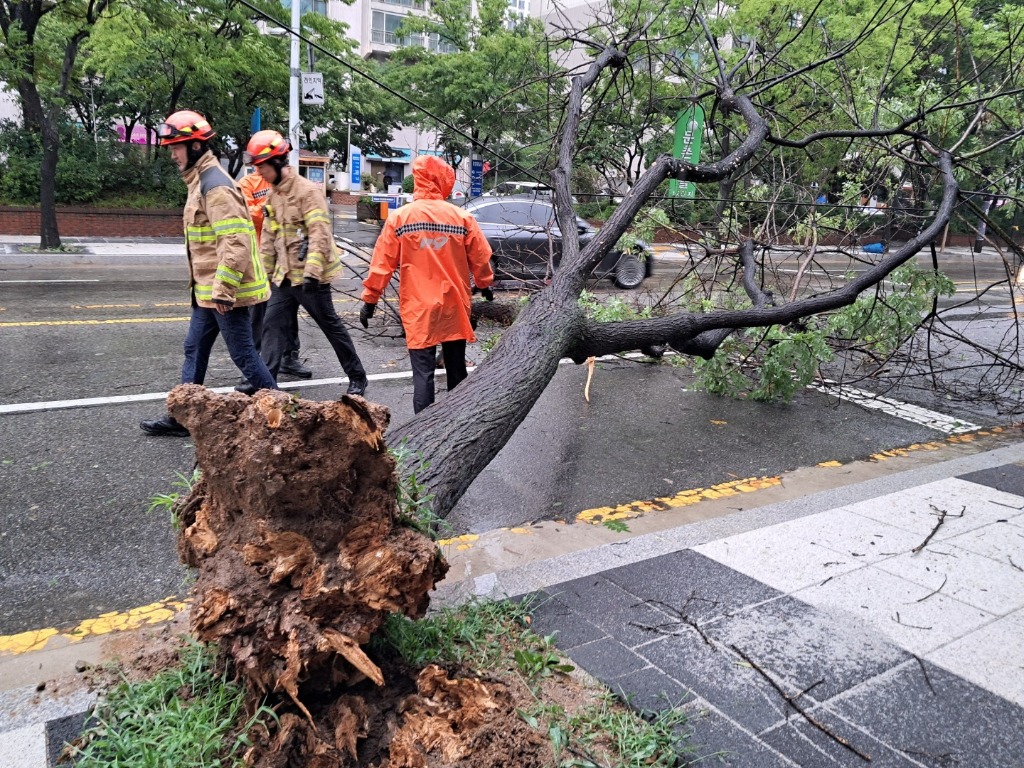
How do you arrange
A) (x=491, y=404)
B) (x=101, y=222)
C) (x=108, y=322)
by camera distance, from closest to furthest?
(x=491, y=404) < (x=108, y=322) < (x=101, y=222)

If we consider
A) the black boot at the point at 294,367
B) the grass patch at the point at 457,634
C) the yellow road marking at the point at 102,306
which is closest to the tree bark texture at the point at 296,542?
the grass patch at the point at 457,634

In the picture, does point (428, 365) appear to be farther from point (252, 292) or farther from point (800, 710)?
point (800, 710)

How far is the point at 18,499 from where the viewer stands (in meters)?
4.07

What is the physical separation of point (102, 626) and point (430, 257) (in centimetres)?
265

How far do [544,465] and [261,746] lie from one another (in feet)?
10.4

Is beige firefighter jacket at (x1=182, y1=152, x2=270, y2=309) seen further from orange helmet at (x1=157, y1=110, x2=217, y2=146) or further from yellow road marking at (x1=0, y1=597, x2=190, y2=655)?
yellow road marking at (x1=0, y1=597, x2=190, y2=655)

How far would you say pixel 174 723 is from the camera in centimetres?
215

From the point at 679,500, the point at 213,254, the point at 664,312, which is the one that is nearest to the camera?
the point at 679,500

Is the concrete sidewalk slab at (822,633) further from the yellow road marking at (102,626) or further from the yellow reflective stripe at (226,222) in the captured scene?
the yellow reflective stripe at (226,222)

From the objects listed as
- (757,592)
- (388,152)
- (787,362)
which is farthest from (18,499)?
(388,152)

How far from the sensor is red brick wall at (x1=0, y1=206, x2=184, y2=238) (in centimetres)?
1764

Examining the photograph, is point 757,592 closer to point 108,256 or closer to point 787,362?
point 787,362

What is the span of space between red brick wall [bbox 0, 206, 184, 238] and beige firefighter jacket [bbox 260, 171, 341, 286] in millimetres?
14179

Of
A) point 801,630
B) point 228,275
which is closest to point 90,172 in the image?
point 228,275
